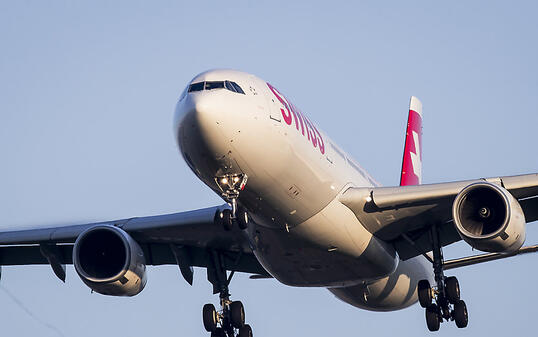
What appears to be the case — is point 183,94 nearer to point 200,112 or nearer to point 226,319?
point 200,112

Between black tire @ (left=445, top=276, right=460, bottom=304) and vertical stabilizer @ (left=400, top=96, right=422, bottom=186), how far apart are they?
1070 centimetres

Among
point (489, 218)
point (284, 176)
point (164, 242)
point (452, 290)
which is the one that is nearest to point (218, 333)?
point (164, 242)

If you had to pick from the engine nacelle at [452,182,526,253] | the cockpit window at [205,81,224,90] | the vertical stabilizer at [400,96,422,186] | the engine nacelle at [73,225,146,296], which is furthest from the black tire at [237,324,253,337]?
the vertical stabilizer at [400,96,422,186]

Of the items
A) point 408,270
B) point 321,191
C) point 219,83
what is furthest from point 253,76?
point 408,270

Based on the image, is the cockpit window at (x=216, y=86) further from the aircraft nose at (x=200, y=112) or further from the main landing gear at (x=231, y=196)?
the main landing gear at (x=231, y=196)

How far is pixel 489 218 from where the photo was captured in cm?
2533

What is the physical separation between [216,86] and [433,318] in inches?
370

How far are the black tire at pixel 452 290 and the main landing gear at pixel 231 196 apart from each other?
24.5ft

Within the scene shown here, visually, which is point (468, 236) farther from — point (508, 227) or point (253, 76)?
point (253, 76)

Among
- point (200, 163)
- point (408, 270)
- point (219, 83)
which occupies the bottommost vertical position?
point (408, 270)

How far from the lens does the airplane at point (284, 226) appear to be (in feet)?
75.1

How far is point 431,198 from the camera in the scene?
2622 cm

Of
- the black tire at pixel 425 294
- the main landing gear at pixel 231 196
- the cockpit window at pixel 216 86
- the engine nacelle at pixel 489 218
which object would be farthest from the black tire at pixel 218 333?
the cockpit window at pixel 216 86

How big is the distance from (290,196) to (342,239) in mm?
2375
